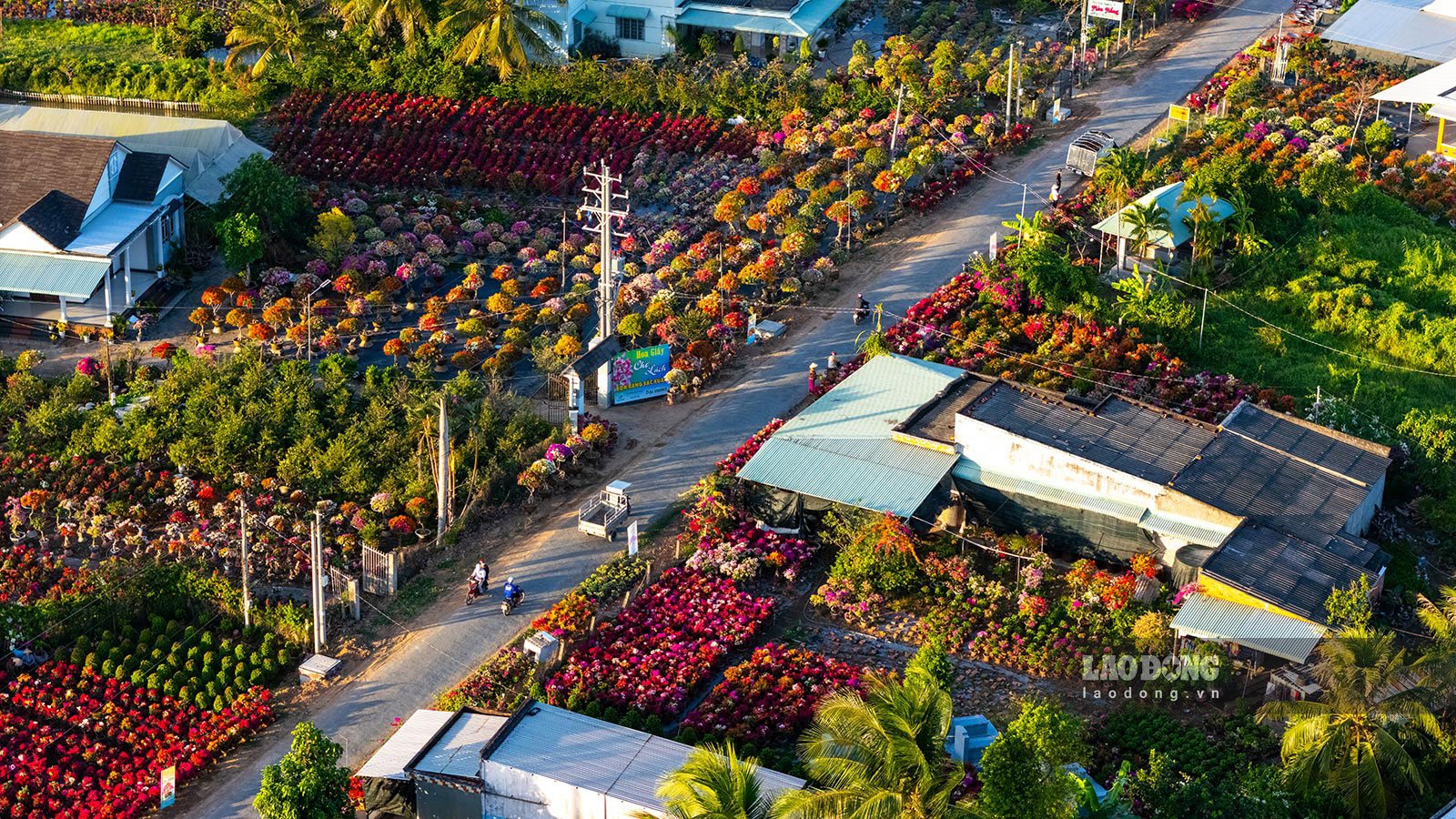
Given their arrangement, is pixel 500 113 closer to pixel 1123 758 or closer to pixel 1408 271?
pixel 1408 271


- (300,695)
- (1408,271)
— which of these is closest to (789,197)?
(1408,271)

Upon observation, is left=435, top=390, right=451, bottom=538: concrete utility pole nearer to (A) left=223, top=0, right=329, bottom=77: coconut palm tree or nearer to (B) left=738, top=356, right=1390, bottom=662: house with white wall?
(B) left=738, top=356, right=1390, bottom=662: house with white wall

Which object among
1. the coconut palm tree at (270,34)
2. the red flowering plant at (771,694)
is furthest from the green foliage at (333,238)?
the red flowering plant at (771,694)

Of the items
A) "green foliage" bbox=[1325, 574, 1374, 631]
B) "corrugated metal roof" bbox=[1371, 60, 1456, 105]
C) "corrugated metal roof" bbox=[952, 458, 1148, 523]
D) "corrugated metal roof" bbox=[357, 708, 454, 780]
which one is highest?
"corrugated metal roof" bbox=[1371, 60, 1456, 105]

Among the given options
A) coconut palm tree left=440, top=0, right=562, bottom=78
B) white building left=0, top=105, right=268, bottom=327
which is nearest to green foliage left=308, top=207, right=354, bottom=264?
white building left=0, top=105, right=268, bottom=327

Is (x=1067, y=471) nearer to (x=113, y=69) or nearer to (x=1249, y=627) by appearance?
(x=1249, y=627)

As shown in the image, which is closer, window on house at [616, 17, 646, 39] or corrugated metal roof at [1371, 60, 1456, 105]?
corrugated metal roof at [1371, 60, 1456, 105]

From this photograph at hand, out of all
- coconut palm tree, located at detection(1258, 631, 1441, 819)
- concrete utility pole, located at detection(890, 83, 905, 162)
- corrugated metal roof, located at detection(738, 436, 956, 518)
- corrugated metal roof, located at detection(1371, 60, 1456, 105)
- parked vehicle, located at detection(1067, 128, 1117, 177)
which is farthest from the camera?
corrugated metal roof, located at detection(1371, 60, 1456, 105)
